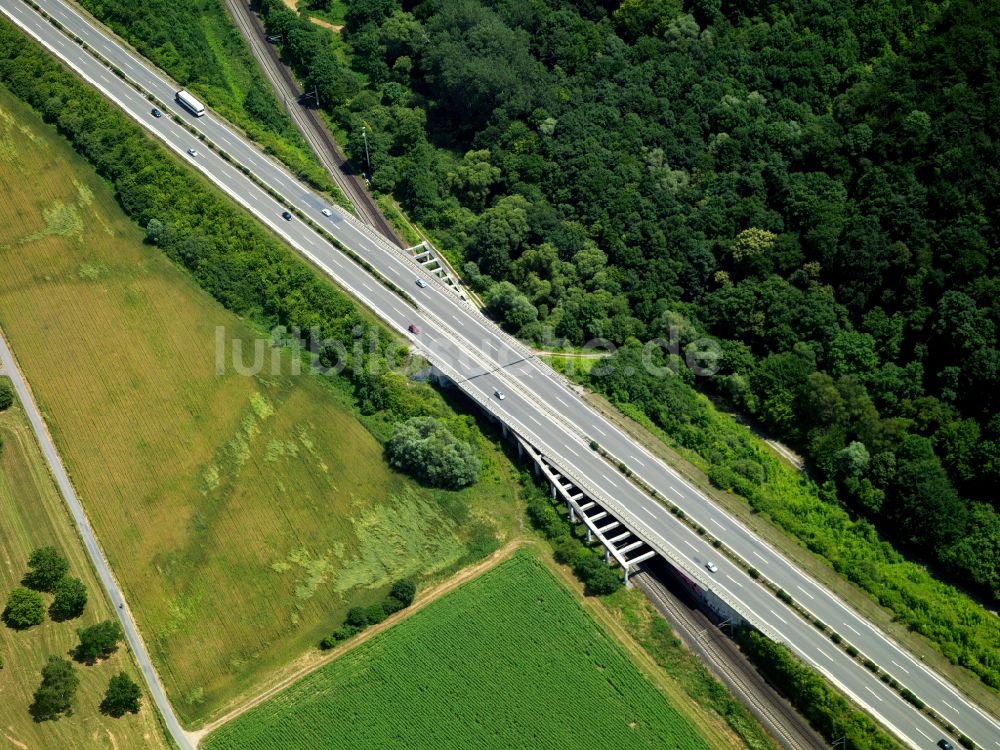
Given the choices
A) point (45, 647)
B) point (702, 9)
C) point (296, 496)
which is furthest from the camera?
point (702, 9)

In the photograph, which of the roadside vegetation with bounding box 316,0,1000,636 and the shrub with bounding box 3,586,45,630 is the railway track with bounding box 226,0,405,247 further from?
the shrub with bounding box 3,586,45,630

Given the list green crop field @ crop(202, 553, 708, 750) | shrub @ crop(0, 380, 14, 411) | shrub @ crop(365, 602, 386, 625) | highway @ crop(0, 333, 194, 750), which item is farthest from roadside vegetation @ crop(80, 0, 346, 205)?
green crop field @ crop(202, 553, 708, 750)

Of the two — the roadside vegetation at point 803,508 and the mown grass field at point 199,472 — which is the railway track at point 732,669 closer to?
the roadside vegetation at point 803,508

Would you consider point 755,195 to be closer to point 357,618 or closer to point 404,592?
point 404,592

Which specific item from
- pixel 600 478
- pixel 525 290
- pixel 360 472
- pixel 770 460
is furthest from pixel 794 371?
pixel 360 472

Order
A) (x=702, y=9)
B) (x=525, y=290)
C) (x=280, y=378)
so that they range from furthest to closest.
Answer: (x=702, y=9) < (x=525, y=290) < (x=280, y=378)

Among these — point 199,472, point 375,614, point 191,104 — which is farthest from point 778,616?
point 191,104

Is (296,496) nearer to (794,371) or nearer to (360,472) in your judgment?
(360,472)
